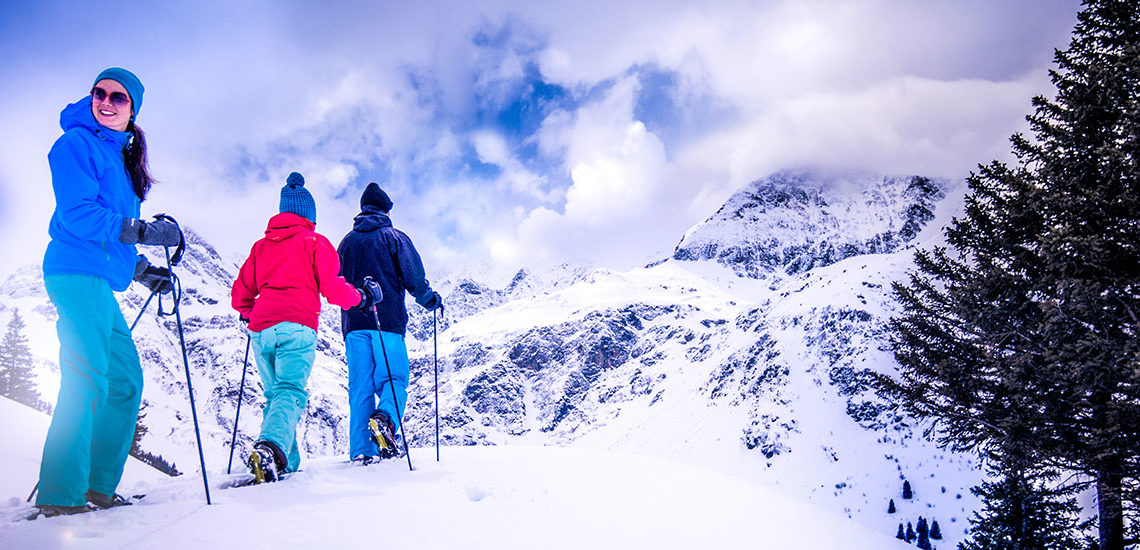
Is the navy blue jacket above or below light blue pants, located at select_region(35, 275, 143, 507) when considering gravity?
above

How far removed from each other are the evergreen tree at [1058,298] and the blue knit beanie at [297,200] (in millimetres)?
10794

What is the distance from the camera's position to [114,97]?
12.9ft

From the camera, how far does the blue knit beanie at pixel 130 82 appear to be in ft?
12.8

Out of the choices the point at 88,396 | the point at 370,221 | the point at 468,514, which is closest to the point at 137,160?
the point at 88,396

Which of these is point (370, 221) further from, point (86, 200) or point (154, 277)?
point (86, 200)

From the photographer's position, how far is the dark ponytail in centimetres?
413

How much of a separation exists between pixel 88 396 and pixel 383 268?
128 inches

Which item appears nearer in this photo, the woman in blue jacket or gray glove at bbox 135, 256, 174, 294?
the woman in blue jacket

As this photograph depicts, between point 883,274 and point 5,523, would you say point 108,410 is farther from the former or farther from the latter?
point 883,274

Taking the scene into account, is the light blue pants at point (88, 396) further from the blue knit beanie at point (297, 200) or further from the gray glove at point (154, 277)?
the blue knit beanie at point (297, 200)

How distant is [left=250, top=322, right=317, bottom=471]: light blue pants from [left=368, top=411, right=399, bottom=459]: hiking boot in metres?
0.78

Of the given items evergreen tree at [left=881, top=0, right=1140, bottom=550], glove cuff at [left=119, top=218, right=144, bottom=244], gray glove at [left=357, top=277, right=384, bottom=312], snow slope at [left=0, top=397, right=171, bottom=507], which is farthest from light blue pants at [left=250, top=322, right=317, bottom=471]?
evergreen tree at [left=881, top=0, right=1140, bottom=550]

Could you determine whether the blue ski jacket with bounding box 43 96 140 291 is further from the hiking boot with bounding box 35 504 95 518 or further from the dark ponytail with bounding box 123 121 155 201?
the hiking boot with bounding box 35 504 95 518

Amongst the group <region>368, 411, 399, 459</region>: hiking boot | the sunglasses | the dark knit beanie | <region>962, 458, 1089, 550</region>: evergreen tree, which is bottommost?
<region>962, 458, 1089, 550</region>: evergreen tree
